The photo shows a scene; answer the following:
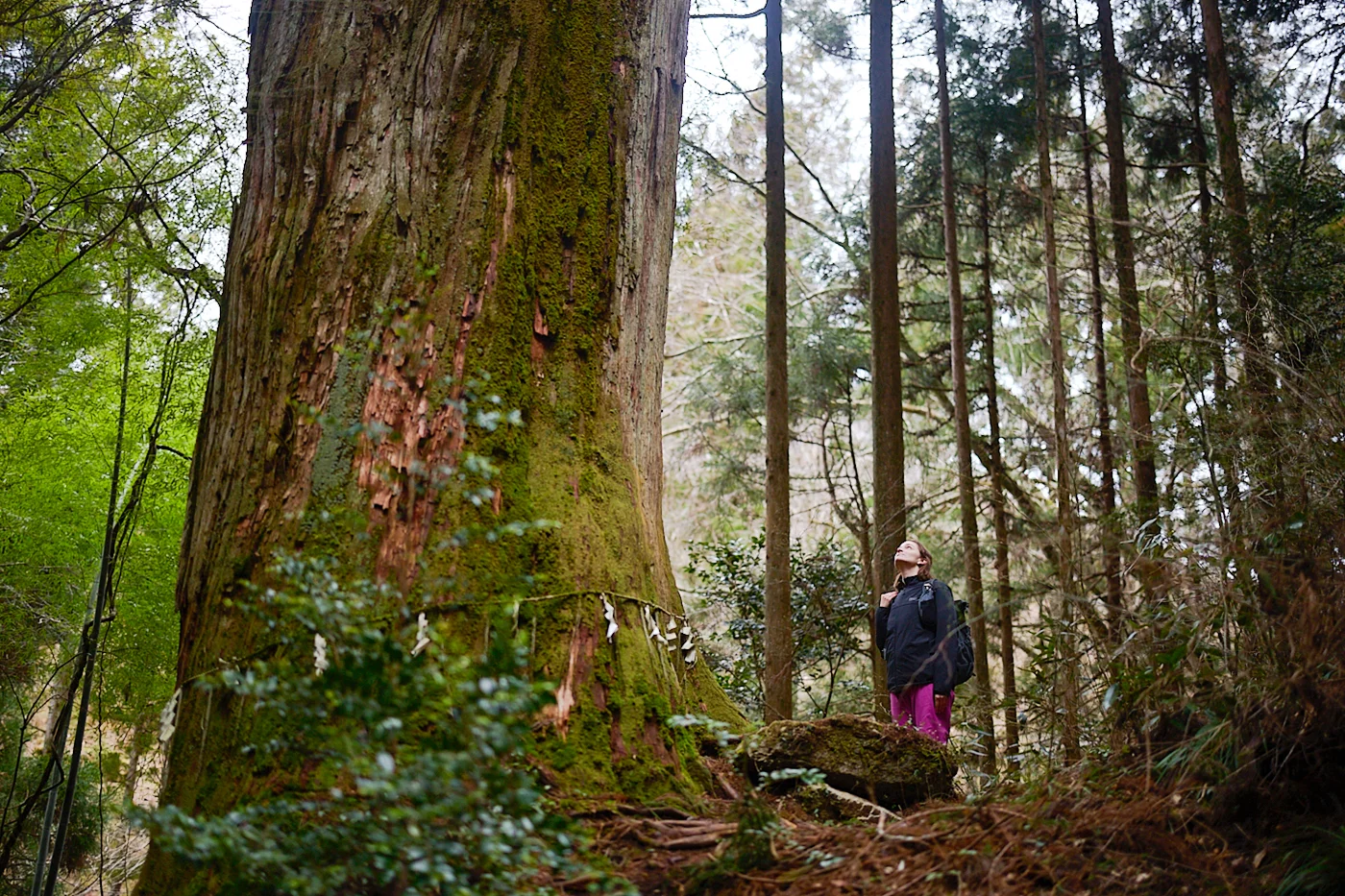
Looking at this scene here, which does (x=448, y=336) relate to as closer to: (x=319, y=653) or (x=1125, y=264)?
(x=319, y=653)

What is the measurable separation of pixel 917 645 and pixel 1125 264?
21.5 ft

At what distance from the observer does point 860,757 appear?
3289 millimetres

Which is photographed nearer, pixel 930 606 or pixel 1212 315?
pixel 930 606

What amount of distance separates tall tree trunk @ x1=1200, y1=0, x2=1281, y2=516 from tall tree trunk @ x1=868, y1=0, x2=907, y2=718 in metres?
2.78

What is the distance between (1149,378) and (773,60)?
25.9 feet

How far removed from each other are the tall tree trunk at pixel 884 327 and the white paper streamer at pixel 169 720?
6.68 metres

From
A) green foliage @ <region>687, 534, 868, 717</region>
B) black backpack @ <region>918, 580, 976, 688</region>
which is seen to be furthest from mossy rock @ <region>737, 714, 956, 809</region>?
green foliage @ <region>687, 534, 868, 717</region>

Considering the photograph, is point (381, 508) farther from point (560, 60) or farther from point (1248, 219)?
point (1248, 219)

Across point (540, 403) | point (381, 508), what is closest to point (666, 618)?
point (540, 403)

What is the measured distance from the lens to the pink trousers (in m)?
5.47

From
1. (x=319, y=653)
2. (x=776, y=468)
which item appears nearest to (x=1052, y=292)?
(x=776, y=468)

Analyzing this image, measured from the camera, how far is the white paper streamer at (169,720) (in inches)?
97.6

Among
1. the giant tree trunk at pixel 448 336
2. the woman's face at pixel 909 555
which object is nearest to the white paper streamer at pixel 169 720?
the giant tree trunk at pixel 448 336

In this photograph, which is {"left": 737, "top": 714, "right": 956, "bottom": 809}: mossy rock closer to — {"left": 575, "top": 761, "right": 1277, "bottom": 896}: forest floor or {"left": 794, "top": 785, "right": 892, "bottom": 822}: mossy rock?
{"left": 794, "top": 785, "right": 892, "bottom": 822}: mossy rock
